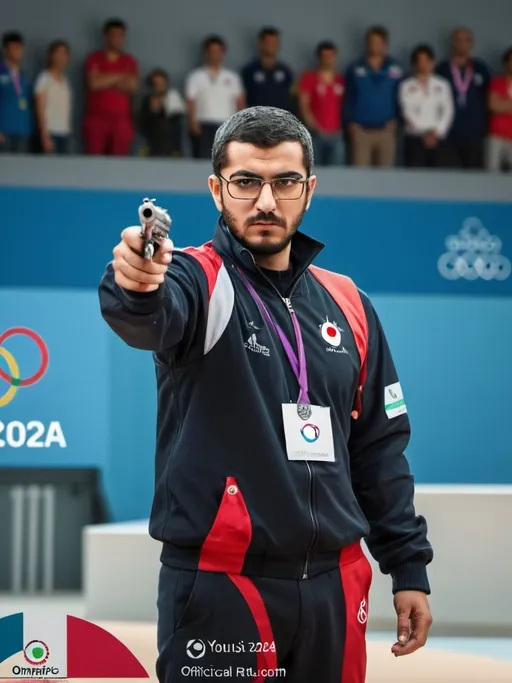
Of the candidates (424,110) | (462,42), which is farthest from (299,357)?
(462,42)

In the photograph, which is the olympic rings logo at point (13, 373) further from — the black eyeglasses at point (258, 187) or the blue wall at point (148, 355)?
the black eyeglasses at point (258, 187)

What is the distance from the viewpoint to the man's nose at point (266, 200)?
79.0 inches

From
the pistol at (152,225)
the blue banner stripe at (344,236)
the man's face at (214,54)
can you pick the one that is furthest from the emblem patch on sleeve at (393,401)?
the man's face at (214,54)

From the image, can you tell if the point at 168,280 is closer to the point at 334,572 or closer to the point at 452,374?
the point at 334,572

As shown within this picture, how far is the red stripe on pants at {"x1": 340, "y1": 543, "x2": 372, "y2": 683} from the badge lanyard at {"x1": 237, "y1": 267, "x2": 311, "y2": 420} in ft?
0.90

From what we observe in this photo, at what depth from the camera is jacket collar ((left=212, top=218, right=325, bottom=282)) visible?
2057mm

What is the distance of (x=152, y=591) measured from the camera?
455 centimetres

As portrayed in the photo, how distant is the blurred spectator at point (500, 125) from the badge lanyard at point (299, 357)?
8070 mm

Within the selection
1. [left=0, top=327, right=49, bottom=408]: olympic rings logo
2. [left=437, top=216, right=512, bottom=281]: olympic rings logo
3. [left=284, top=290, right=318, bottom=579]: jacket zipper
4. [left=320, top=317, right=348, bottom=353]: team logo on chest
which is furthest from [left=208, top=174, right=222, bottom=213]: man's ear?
[left=437, top=216, right=512, bottom=281]: olympic rings logo

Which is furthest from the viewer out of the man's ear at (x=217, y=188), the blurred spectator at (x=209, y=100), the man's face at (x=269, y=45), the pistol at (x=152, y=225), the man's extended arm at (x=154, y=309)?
the man's face at (x=269, y=45)

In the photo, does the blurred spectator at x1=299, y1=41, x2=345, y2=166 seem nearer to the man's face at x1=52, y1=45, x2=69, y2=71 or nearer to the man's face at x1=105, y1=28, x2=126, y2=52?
the man's face at x1=105, y1=28, x2=126, y2=52

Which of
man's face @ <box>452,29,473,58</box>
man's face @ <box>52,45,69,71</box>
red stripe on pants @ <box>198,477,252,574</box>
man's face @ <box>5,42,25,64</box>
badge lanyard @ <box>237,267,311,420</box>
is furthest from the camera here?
man's face @ <box>452,29,473,58</box>

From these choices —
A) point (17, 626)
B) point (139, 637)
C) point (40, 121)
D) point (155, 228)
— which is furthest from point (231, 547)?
point (40, 121)

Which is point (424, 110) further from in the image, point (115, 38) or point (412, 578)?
point (412, 578)
